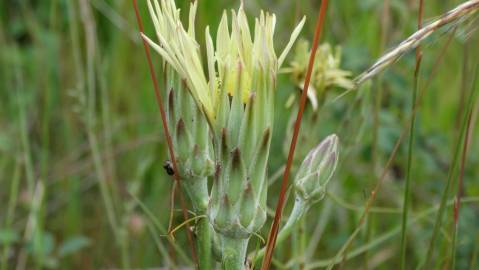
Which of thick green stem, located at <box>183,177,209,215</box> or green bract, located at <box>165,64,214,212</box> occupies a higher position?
green bract, located at <box>165,64,214,212</box>

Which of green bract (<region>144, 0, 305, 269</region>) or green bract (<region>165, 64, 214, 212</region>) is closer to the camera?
green bract (<region>144, 0, 305, 269</region>)

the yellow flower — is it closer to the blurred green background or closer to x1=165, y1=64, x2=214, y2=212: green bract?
x1=165, y1=64, x2=214, y2=212: green bract

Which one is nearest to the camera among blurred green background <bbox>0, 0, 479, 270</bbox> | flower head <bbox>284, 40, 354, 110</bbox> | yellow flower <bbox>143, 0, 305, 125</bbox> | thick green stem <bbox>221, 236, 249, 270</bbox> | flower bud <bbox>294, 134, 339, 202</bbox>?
yellow flower <bbox>143, 0, 305, 125</bbox>

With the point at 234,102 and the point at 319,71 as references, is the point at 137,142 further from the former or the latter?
the point at 234,102

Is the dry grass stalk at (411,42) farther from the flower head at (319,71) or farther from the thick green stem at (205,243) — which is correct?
the flower head at (319,71)

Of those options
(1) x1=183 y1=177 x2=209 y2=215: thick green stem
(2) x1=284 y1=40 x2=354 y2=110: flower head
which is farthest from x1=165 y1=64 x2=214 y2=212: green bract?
(2) x1=284 y1=40 x2=354 y2=110: flower head

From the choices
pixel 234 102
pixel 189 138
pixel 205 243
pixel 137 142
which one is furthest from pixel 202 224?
pixel 137 142
